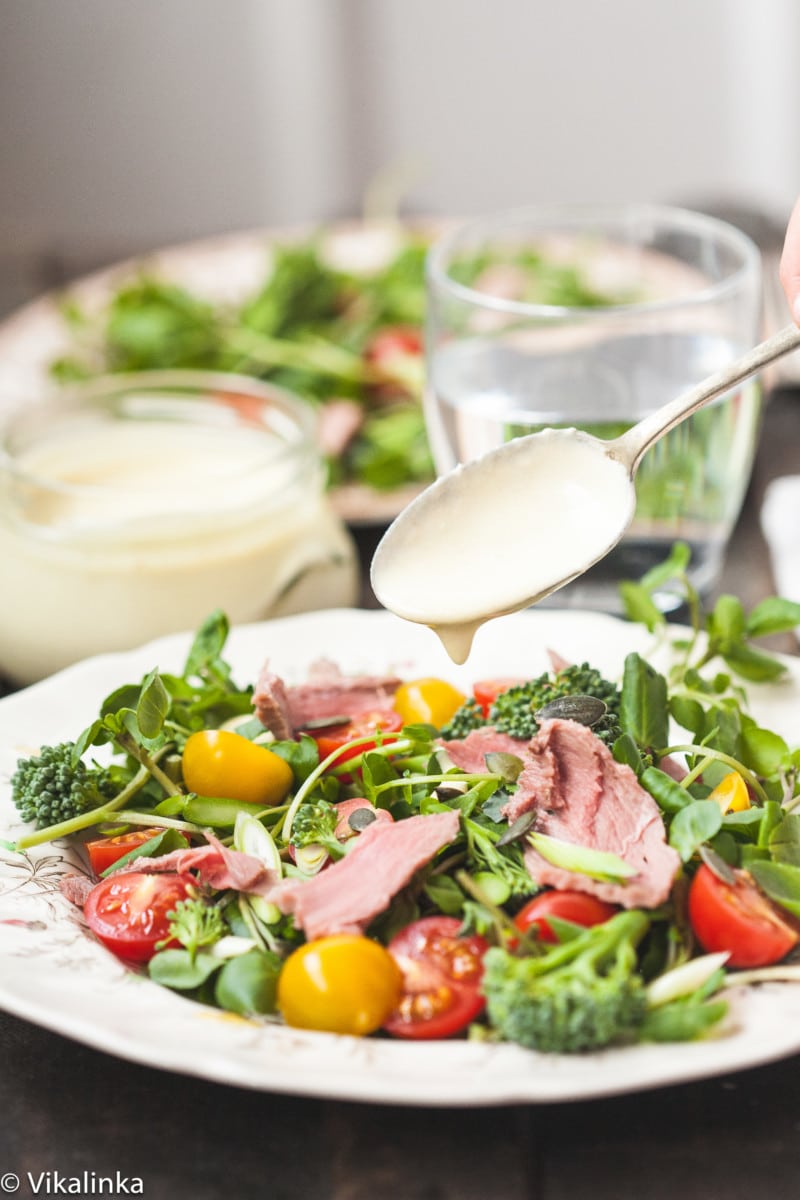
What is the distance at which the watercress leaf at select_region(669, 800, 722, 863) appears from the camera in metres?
1.75

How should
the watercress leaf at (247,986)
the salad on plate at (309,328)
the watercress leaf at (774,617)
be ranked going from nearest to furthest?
1. the watercress leaf at (247,986)
2. the watercress leaf at (774,617)
3. the salad on plate at (309,328)

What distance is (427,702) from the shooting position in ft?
7.54

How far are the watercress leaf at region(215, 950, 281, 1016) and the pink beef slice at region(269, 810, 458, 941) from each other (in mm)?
71

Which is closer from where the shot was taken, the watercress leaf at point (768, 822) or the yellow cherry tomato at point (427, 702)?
the watercress leaf at point (768, 822)

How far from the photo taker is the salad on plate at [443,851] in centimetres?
163

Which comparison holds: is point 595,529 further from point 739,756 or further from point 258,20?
point 258,20

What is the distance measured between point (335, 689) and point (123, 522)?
669 mm

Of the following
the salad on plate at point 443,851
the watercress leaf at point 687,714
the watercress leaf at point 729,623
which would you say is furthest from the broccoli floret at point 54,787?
the watercress leaf at point 729,623

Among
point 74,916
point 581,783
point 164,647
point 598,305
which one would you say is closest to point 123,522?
point 164,647

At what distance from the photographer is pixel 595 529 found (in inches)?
80.6

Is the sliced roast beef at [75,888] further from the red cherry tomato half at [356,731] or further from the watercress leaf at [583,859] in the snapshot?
the watercress leaf at [583,859]

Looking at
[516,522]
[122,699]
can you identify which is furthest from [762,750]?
[122,699]

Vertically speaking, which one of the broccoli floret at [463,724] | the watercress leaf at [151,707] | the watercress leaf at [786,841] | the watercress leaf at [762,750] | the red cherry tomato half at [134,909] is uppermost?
the watercress leaf at [151,707]

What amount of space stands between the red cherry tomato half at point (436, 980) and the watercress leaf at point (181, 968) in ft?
0.75
